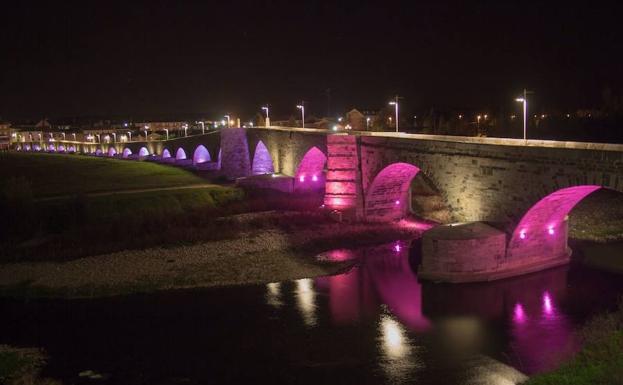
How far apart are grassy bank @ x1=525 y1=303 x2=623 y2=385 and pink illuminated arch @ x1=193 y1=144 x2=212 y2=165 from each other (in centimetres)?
4433

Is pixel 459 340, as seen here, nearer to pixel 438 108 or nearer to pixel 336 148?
pixel 336 148

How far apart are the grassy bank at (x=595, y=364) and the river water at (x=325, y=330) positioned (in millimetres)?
667

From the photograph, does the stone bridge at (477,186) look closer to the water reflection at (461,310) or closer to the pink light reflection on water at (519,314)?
the water reflection at (461,310)

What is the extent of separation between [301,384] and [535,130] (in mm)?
41265

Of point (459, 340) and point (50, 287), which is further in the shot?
point (50, 287)

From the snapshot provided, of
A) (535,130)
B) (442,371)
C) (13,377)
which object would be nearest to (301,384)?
(442,371)

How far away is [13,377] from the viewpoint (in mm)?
13375

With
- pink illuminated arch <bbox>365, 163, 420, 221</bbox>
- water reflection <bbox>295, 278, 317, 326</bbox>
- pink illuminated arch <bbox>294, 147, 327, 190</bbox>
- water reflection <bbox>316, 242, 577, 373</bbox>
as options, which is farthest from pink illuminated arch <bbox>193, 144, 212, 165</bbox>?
water reflection <bbox>295, 278, 317, 326</bbox>

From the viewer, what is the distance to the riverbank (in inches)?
782

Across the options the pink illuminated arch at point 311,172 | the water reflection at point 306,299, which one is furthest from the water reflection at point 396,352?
the pink illuminated arch at point 311,172

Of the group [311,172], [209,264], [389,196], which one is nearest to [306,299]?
[209,264]

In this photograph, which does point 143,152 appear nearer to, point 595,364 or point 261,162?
point 261,162

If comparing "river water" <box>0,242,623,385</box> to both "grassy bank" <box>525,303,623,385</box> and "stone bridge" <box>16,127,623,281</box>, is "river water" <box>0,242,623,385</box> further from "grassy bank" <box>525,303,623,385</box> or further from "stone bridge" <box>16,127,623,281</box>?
"stone bridge" <box>16,127,623,281</box>

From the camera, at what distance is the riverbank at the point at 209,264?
65.2 feet
